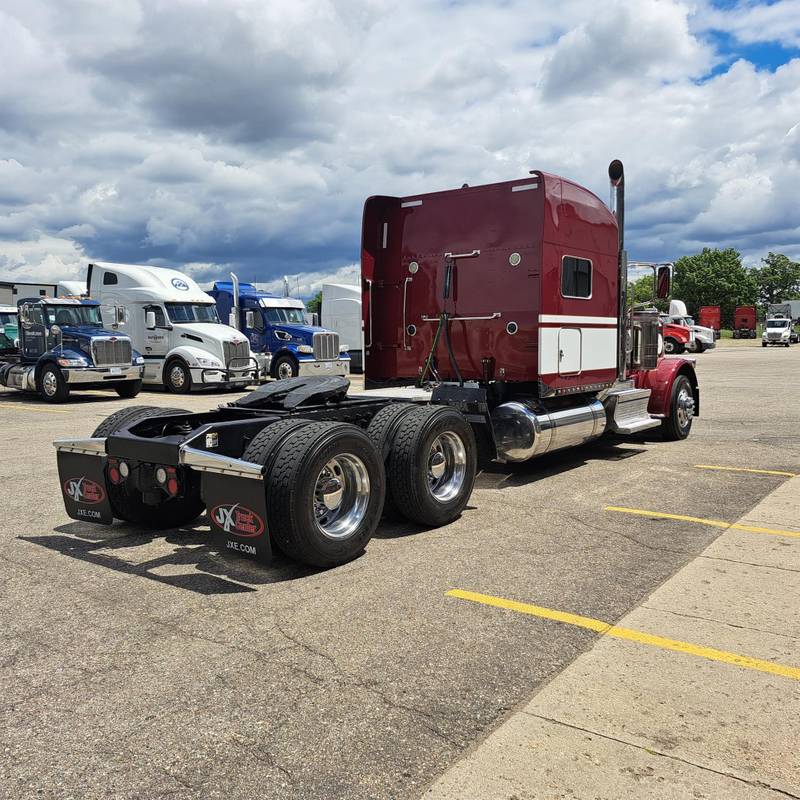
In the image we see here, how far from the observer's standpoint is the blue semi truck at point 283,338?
23266mm

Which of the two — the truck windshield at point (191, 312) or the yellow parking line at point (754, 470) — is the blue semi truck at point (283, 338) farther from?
the yellow parking line at point (754, 470)

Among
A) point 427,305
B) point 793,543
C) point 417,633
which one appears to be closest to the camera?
point 417,633

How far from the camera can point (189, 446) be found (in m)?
5.09

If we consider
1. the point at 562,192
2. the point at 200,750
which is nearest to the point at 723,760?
the point at 200,750

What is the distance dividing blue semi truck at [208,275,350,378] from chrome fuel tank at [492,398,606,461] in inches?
599

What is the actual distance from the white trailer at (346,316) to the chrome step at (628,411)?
17.8m

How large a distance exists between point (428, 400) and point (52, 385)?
13439 mm

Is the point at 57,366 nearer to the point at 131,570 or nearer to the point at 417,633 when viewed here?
the point at 131,570

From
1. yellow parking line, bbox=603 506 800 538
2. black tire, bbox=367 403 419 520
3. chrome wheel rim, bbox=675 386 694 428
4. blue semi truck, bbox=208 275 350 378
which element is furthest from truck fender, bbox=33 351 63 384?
yellow parking line, bbox=603 506 800 538

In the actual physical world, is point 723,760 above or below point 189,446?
below

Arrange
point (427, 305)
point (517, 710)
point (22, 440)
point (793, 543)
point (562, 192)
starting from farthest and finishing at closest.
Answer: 1. point (22, 440)
2. point (427, 305)
3. point (562, 192)
4. point (793, 543)
5. point (517, 710)

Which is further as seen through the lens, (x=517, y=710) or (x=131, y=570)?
(x=131, y=570)

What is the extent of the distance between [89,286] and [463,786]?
2150 cm

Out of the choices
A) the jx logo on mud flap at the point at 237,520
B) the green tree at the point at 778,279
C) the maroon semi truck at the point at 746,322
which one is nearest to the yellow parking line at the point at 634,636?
the jx logo on mud flap at the point at 237,520
